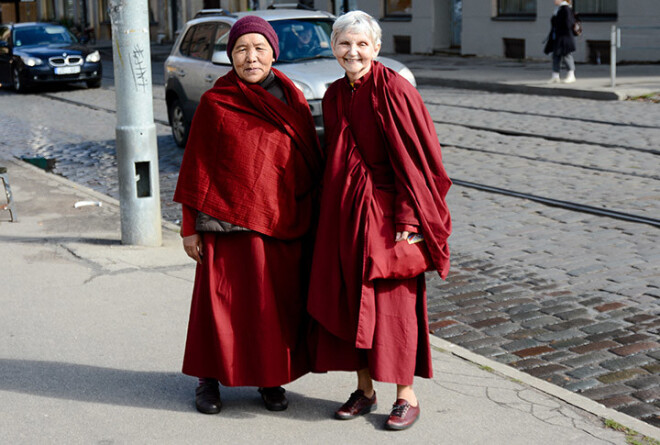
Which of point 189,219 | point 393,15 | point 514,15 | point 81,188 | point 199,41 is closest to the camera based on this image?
point 189,219

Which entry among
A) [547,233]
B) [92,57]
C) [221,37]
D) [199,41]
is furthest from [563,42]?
[547,233]

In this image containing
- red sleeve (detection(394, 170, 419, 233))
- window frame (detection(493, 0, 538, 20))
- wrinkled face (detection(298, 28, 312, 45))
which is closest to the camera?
red sleeve (detection(394, 170, 419, 233))

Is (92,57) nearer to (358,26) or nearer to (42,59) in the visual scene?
(42,59)

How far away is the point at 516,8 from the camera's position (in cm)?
2761

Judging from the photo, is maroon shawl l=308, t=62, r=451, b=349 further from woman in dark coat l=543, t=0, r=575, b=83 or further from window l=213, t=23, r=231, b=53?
woman in dark coat l=543, t=0, r=575, b=83

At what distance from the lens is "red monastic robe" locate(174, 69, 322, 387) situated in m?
4.44

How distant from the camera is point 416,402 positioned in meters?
4.51

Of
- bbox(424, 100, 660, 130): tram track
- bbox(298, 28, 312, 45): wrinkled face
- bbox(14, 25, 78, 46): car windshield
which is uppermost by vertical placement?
bbox(14, 25, 78, 46): car windshield

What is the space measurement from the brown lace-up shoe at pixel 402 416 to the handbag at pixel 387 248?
1.91 ft

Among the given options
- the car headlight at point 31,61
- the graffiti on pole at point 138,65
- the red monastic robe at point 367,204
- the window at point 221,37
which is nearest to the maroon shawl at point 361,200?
the red monastic robe at point 367,204

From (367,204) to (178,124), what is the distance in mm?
10022

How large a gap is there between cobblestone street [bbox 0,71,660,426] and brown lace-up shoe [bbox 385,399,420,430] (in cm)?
97

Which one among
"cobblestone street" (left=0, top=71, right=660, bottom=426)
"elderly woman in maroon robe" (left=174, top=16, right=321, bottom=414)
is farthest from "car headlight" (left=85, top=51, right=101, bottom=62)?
"elderly woman in maroon robe" (left=174, top=16, right=321, bottom=414)

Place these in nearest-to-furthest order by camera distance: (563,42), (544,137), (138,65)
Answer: (138,65), (544,137), (563,42)
